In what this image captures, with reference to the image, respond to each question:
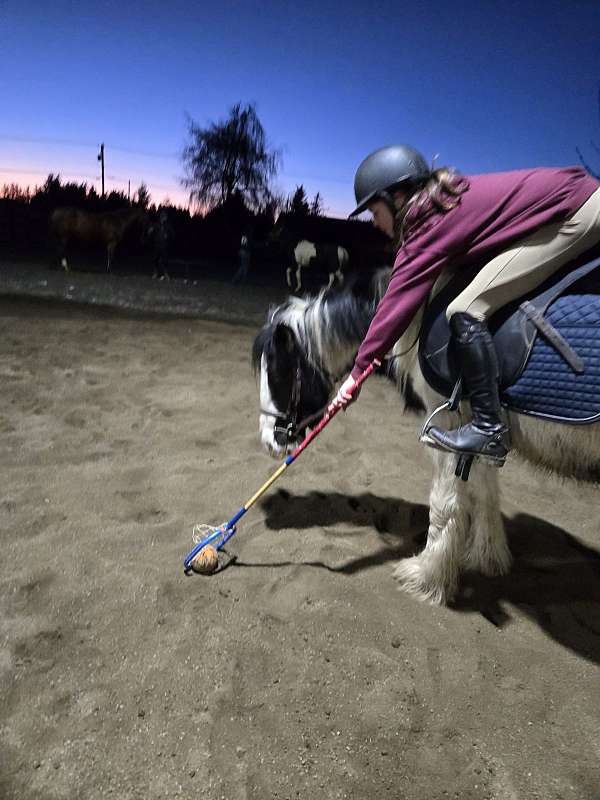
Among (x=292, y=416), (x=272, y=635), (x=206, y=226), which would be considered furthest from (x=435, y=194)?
(x=206, y=226)

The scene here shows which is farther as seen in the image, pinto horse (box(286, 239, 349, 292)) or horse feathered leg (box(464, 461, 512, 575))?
pinto horse (box(286, 239, 349, 292))

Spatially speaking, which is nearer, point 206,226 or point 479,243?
point 479,243

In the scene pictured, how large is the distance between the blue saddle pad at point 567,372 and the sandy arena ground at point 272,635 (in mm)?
1155

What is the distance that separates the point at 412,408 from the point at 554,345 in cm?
108

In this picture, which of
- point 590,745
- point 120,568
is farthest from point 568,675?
point 120,568

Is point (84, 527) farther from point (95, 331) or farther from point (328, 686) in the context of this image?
point (95, 331)

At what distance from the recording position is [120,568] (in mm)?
2604

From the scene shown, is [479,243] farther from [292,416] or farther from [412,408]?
[292,416]

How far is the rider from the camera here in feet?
6.42

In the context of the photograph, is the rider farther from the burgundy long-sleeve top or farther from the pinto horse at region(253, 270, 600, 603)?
the pinto horse at region(253, 270, 600, 603)

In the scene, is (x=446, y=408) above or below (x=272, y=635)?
above

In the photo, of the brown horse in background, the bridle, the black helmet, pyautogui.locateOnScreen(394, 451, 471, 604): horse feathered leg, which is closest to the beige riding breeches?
the black helmet

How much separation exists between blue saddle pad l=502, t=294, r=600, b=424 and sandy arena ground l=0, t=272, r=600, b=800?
1155 millimetres

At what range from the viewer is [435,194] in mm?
2064
